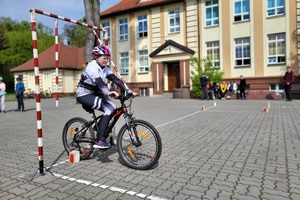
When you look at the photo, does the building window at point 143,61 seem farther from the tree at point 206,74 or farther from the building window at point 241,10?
the building window at point 241,10

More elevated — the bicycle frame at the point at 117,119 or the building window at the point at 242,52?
the building window at the point at 242,52

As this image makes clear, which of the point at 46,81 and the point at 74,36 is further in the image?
the point at 74,36

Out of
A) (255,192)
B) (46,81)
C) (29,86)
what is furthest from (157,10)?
(255,192)

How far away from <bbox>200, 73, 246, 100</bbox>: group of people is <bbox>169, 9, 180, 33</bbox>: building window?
7.64 meters

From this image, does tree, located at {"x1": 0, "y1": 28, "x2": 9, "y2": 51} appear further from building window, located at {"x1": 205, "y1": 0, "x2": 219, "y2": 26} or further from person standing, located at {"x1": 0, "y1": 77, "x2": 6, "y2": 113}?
person standing, located at {"x1": 0, "y1": 77, "x2": 6, "y2": 113}

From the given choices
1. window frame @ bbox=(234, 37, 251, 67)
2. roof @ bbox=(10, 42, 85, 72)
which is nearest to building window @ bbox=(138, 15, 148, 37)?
window frame @ bbox=(234, 37, 251, 67)

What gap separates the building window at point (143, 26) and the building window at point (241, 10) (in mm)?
9351

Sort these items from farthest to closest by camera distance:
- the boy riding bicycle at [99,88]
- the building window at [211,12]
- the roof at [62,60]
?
the roof at [62,60] → the building window at [211,12] → the boy riding bicycle at [99,88]

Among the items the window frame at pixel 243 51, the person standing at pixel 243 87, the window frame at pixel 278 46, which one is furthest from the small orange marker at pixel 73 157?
the window frame at pixel 243 51

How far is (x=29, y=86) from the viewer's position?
126 ft

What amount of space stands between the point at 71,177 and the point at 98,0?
694 inches

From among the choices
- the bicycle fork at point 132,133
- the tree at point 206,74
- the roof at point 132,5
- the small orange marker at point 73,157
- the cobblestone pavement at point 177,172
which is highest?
the roof at point 132,5

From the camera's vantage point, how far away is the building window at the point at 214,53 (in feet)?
86.7

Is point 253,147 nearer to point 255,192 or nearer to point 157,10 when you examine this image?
point 255,192
